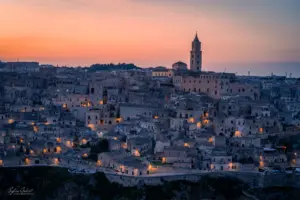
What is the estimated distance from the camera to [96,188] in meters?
30.8

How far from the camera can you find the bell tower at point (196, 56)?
59.7 m

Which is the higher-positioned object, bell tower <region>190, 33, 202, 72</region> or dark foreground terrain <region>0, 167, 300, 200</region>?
bell tower <region>190, 33, 202, 72</region>

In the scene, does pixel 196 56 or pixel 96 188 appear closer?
pixel 96 188

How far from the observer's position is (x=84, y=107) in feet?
138

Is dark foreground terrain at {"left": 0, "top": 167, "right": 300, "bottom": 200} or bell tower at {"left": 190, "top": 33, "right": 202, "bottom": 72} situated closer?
dark foreground terrain at {"left": 0, "top": 167, "right": 300, "bottom": 200}

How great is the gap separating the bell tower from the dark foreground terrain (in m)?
30.9

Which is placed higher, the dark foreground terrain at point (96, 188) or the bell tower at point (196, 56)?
the bell tower at point (196, 56)

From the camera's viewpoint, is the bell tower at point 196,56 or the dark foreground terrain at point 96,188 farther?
the bell tower at point 196,56

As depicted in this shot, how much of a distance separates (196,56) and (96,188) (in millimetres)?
32314

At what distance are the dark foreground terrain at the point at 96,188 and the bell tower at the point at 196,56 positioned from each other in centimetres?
3085

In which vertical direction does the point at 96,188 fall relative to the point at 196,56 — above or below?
below

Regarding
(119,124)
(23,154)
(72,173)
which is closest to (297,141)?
(119,124)

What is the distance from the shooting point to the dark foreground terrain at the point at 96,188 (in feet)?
97.0

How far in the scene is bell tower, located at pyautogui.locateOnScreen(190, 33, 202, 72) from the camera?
59656 millimetres
